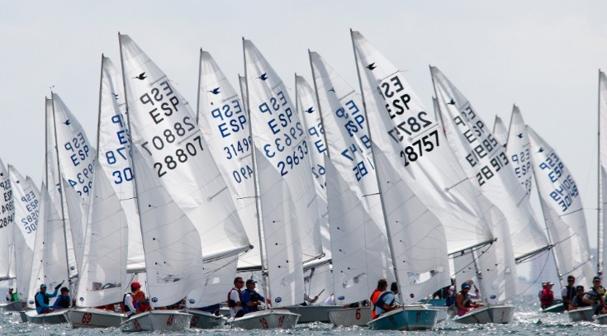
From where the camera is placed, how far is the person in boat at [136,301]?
38.7 m

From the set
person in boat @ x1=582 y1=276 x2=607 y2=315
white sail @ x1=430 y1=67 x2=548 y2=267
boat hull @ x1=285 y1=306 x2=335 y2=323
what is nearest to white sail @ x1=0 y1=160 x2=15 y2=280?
white sail @ x1=430 y1=67 x2=548 y2=267

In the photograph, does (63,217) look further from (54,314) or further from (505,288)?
(505,288)

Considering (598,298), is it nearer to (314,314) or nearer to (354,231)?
(354,231)

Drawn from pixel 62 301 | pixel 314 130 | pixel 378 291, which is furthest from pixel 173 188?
pixel 314 130

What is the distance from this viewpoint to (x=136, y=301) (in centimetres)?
3884

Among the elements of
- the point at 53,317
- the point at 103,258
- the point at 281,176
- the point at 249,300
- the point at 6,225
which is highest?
the point at 6,225

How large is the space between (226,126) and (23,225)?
20.5 metres

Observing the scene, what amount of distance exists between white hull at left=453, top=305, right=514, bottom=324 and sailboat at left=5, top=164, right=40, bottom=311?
81.8 feet

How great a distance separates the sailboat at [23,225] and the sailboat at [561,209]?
18958mm

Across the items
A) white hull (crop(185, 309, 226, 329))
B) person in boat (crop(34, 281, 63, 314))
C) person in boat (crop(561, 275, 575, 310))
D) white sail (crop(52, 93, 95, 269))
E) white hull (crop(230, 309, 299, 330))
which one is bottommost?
white hull (crop(230, 309, 299, 330))

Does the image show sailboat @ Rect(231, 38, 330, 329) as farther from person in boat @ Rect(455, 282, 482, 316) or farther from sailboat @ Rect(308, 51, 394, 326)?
person in boat @ Rect(455, 282, 482, 316)

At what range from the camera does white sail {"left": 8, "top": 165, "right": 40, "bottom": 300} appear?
6306 centimetres

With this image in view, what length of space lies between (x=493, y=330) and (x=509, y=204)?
10239 mm

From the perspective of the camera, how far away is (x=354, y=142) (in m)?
42.1
